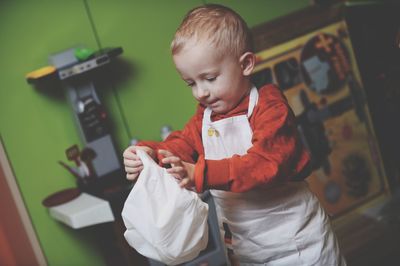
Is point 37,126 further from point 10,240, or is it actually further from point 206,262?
point 206,262

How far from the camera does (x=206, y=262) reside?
6.98ft

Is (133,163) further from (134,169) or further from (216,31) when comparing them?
(216,31)

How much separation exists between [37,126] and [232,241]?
1368mm

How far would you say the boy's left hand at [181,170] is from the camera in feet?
3.30

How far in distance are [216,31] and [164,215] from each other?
449 millimetres

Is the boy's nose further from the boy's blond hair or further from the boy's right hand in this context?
the boy's right hand

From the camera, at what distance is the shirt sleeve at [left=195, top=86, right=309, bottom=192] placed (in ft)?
3.36

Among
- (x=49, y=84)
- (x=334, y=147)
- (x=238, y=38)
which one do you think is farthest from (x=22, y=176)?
(x=334, y=147)

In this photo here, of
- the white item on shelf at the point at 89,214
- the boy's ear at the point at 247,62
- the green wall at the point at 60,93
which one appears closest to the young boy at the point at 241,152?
the boy's ear at the point at 247,62

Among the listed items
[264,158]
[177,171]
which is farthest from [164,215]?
[264,158]

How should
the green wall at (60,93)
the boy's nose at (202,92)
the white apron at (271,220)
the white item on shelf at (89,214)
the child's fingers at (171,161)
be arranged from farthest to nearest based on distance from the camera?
the green wall at (60,93), the white item on shelf at (89,214), the white apron at (271,220), the boy's nose at (202,92), the child's fingers at (171,161)

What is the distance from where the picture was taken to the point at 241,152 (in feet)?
4.07

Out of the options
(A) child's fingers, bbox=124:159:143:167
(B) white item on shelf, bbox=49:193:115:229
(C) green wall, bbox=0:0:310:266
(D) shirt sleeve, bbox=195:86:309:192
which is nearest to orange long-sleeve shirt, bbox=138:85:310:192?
(D) shirt sleeve, bbox=195:86:309:192

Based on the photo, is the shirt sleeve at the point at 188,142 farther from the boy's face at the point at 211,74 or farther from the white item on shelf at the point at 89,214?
the white item on shelf at the point at 89,214
